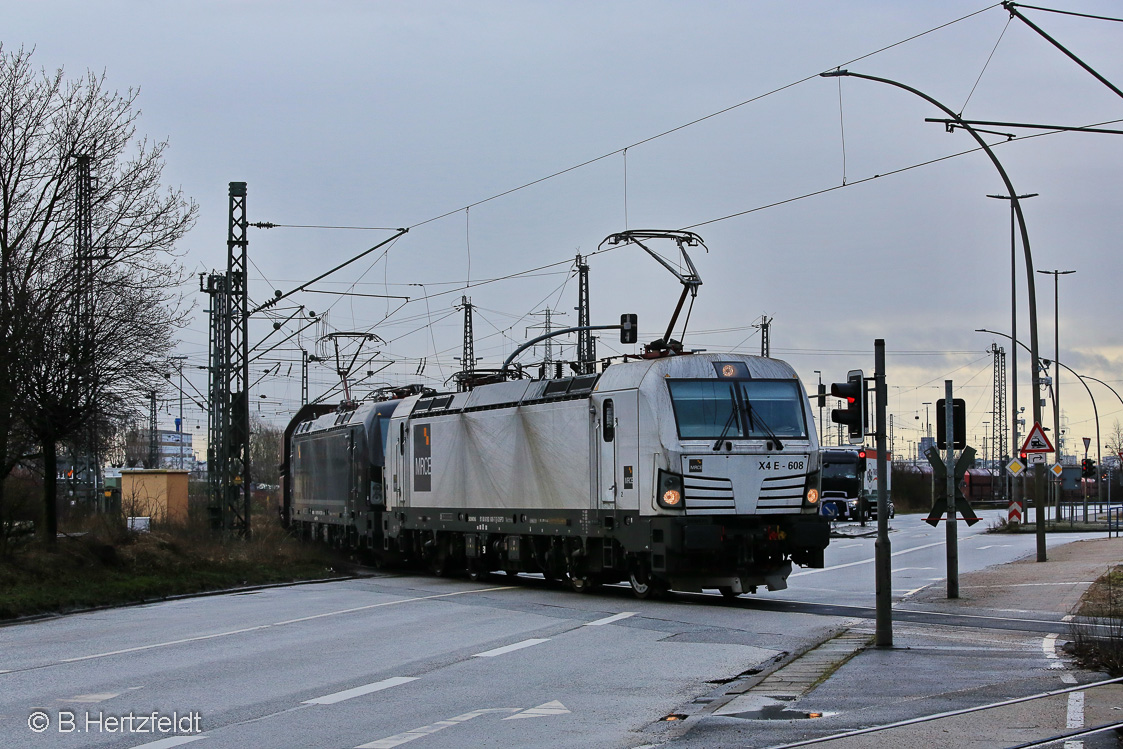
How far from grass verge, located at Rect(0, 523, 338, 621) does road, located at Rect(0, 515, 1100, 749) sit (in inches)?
39.5

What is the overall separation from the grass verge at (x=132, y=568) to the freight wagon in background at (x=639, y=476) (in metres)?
4.30

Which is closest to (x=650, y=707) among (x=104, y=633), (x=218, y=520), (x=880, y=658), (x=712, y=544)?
(x=880, y=658)

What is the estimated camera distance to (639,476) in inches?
725

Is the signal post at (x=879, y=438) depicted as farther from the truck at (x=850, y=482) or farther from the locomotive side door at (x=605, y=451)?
the truck at (x=850, y=482)

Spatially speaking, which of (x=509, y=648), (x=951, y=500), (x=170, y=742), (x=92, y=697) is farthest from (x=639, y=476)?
(x=170, y=742)

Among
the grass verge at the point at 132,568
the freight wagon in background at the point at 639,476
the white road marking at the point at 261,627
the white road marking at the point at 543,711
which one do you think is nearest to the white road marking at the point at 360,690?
the white road marking at the point at 543,711

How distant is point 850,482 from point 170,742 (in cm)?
5179

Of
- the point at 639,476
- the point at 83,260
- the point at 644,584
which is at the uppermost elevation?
the point at 83,260

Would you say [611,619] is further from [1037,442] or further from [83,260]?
[1037,442]

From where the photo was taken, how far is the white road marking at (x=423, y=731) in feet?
26.8

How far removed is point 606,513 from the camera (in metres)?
19.2

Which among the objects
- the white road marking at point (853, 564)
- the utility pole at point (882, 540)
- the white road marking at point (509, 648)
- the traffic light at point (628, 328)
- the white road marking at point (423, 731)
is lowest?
the white road marking at point (853, 564)

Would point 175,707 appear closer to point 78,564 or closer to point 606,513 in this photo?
point 606,513

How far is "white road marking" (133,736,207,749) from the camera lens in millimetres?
8289
